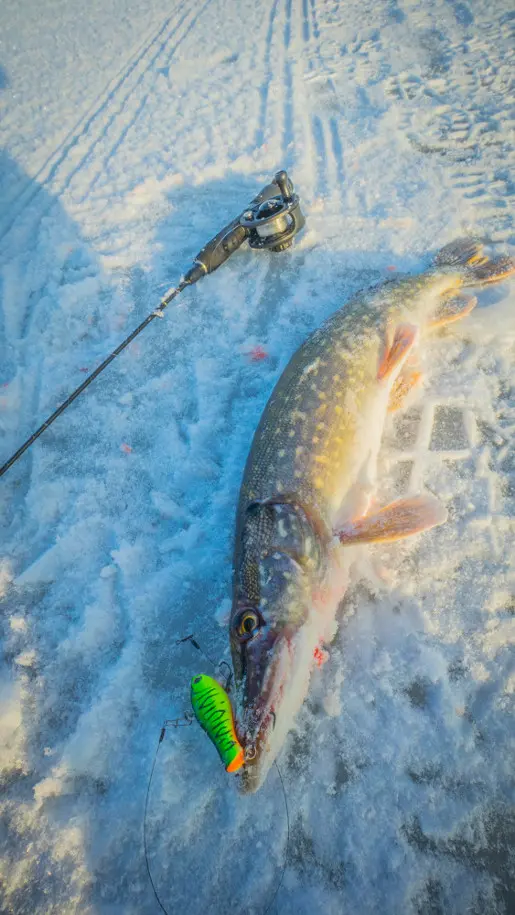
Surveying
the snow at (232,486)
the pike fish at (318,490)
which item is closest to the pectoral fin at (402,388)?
the pike fish at (318,490)

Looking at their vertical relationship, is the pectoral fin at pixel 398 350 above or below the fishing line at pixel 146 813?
above

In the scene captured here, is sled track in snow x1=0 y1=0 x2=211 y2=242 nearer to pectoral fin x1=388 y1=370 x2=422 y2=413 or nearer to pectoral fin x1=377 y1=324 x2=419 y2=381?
pectoral fin x1=377 y1=324 x2=419 y2=381

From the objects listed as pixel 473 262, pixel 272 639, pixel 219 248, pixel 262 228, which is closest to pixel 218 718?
pixel 272 639

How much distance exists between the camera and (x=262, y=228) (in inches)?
156

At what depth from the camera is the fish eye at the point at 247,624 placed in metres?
2.27

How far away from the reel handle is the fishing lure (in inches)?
127

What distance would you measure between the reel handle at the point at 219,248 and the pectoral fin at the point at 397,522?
8.59ft

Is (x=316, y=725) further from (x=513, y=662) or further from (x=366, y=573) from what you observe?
(x=513, y=662)

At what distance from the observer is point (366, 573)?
9.12ft

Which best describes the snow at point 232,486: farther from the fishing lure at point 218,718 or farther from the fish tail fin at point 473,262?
the fishing lure at point 218,718

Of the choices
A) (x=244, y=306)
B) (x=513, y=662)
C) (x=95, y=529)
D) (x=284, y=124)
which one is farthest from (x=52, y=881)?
(x=284, y=124)

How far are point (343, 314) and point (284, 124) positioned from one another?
11.9ft

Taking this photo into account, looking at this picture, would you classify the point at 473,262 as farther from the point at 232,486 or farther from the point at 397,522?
the point at 232,486

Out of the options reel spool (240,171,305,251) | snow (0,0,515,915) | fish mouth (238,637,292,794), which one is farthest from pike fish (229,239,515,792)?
reel spool (240,171,305,251)
